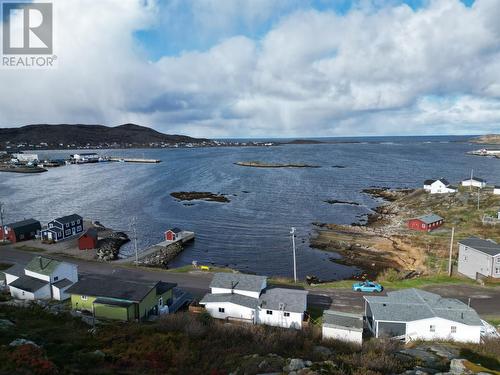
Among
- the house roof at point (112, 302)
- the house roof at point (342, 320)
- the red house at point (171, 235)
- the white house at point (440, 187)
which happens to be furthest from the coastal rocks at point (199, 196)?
the house roof at point (342, 320)

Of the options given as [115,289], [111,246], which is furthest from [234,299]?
[111,246]

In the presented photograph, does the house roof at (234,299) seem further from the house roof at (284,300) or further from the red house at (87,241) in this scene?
the red house at (87,241)

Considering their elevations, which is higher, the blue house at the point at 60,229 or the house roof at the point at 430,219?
the house roof at the point at 430,219

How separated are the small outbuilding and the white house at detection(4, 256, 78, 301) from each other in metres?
22.4

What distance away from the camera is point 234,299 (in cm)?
3048

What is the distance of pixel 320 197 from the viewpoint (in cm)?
9481

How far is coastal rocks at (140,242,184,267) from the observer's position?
49.2 m

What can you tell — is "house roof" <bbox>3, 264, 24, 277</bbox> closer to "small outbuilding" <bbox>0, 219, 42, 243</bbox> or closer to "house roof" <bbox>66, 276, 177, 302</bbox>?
"house roof" <bbox>66, 276, 177, 302</bbox>

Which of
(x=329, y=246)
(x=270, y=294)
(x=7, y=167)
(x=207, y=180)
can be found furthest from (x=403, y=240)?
(x=7, y=167)

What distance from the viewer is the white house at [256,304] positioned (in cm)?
2939

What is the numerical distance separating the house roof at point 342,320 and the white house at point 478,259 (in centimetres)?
1865

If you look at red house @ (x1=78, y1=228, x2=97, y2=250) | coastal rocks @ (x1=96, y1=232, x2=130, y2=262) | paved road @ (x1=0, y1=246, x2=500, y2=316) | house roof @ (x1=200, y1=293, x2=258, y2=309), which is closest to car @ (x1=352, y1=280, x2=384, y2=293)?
paved road @ (x1=0, y1=246, x2=500, y2=316)

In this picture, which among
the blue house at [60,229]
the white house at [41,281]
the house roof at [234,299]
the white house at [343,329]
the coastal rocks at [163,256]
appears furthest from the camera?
the blue house at [60,229]

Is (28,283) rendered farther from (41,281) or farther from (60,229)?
(60,229)
